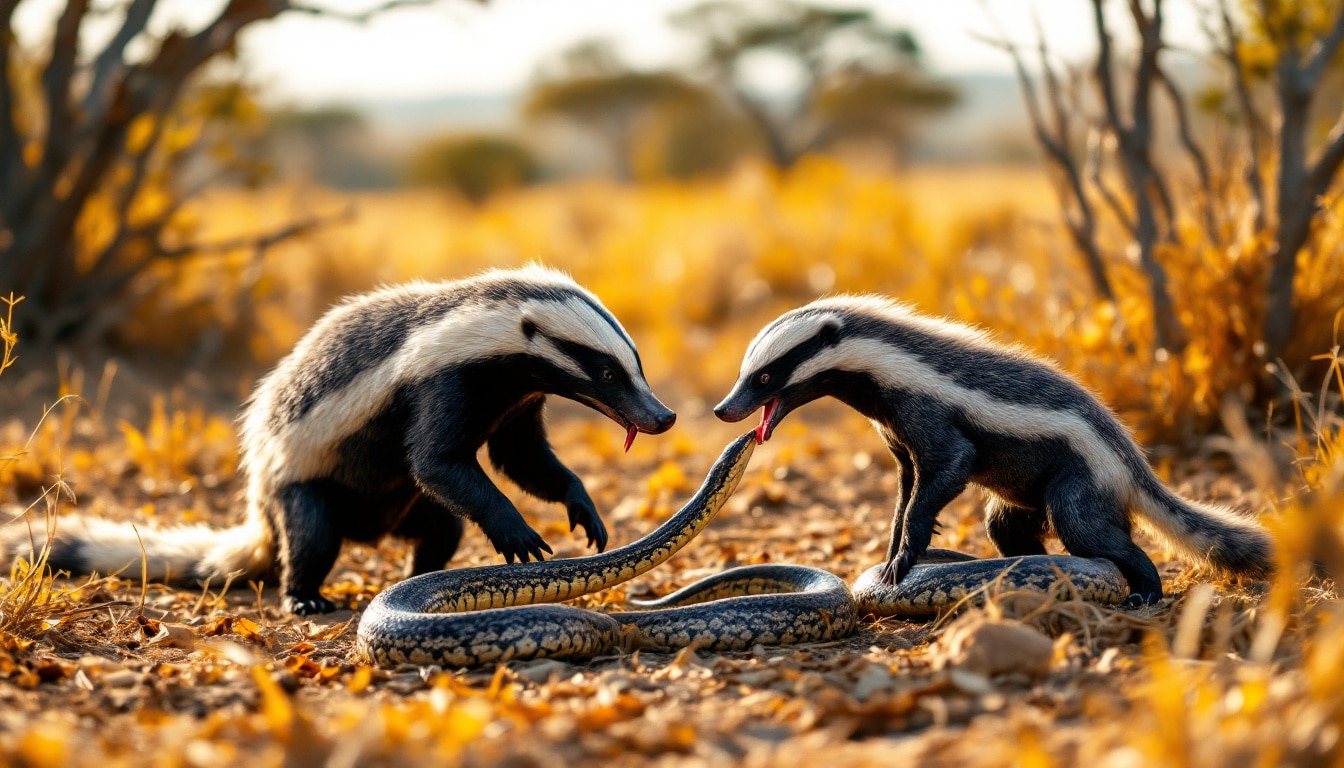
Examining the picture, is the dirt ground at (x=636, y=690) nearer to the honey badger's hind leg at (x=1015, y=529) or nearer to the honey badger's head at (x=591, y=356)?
the honey badger's hind leg at (x=1015, y=529)

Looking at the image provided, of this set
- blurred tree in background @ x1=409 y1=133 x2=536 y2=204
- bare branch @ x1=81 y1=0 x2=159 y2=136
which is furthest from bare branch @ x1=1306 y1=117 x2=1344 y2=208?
blurred tree in background @ x1=409 y1=133 x2=536 y2=204

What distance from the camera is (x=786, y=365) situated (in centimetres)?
525

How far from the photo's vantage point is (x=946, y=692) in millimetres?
3773

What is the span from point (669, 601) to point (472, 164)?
138ft

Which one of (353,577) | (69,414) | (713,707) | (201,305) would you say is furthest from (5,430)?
(713,707)

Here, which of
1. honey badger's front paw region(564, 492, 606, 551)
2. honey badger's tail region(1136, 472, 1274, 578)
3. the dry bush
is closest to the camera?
honey badger's tail region(1136, 472, 1274, 578)

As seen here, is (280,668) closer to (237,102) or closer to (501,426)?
(501,426)

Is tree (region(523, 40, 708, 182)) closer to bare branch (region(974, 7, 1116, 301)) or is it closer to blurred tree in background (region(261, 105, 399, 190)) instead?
A: blurred tree in background (region(261, 105, 399, 190))

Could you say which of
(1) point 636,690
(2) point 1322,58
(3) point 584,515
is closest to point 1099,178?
(2) point 1322,58

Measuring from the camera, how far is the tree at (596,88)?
48.9m

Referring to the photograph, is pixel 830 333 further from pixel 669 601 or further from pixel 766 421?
pixel 669 601

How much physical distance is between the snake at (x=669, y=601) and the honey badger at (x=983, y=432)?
19 cm

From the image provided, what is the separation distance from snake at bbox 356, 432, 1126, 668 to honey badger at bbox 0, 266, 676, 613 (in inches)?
11.7

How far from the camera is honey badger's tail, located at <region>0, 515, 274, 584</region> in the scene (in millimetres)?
6059
